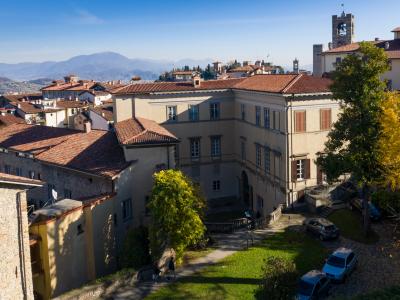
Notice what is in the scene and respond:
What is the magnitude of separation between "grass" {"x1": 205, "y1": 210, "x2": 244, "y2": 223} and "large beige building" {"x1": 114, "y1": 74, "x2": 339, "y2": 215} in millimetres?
1447

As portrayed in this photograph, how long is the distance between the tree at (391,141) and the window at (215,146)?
23.8 meters

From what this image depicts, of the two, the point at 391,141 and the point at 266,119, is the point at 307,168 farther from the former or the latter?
the point at 391,141

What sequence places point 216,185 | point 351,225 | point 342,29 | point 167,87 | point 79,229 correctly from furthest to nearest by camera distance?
point 342,29, point 216,185, point 167,87, point 351,225, point 79,229

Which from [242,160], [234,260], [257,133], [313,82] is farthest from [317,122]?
[234,260]

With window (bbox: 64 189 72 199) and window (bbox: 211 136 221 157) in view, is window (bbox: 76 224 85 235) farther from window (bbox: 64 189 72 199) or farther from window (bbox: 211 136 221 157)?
window (bbox: 211 136 221 157)

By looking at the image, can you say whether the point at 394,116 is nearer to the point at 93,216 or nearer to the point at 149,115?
the point at 93,216

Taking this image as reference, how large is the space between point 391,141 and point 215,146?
2525 centimetres

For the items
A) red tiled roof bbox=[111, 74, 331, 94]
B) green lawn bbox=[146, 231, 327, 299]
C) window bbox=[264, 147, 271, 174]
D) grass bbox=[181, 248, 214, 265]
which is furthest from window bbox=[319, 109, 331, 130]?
grass bbox=[181, 248, 214, 265]

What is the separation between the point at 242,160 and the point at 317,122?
1139 cm

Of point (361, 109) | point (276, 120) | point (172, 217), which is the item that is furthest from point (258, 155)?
point (172, 217)

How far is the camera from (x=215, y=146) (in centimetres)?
5034

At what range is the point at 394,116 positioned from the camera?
2662cm

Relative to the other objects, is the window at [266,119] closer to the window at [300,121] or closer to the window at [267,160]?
the window at [267,160]

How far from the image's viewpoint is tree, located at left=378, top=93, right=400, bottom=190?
26578mm
